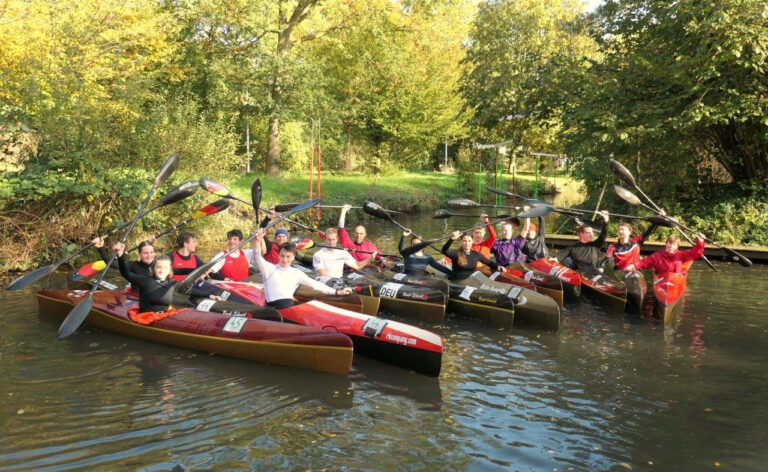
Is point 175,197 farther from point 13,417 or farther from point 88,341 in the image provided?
point 13,417

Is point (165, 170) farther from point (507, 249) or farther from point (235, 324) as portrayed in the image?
point (507, 249)

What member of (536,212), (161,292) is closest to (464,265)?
(536,212)

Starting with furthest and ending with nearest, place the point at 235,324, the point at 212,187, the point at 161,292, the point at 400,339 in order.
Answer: the point at 212,187, the point at 161,292, the point at 235,324, the point at 400,339

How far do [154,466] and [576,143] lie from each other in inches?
638

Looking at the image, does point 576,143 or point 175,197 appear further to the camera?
point 576,143

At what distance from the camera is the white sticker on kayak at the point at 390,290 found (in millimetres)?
10141

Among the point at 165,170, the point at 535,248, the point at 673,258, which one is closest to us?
the point at 165,170

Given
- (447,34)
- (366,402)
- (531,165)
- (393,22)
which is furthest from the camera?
(531,165)

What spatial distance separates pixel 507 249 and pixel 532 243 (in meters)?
0.74

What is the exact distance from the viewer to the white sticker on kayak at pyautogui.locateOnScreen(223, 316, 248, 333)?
766 cm

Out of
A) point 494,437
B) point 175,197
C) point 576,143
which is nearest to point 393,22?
point 576,143

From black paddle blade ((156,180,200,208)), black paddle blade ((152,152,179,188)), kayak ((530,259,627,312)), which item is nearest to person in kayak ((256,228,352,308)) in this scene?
black paddle blade ((156,180,200,208))

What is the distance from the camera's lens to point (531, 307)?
951 cm

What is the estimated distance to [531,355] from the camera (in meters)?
8.20
